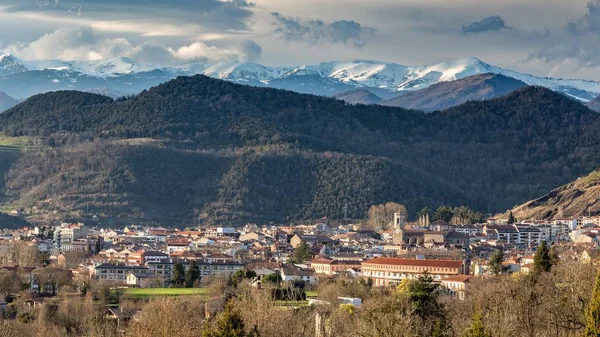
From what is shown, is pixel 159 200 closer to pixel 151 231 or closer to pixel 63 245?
pixel 151 231

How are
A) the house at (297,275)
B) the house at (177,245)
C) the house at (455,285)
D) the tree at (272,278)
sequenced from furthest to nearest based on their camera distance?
the house at (177,245) → the house at (297,275) → the tree at (272,278) → the house at (455,285)

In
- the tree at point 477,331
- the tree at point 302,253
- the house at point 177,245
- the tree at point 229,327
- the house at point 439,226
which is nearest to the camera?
the tree at point 477,331

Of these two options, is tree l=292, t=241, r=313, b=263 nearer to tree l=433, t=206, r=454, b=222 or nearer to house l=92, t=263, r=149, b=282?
house l=92, t=263, r=149, b=282

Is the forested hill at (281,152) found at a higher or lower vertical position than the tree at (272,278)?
higher

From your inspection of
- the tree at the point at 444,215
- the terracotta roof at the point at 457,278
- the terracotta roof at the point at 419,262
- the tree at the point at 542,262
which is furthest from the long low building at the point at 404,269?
the tree at the point at 444,215

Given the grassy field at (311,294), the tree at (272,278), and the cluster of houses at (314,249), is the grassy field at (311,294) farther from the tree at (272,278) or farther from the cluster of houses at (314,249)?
the cluster of houses at (314,249)

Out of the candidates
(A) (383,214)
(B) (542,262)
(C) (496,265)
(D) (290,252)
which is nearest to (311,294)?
(C) (496,265)
